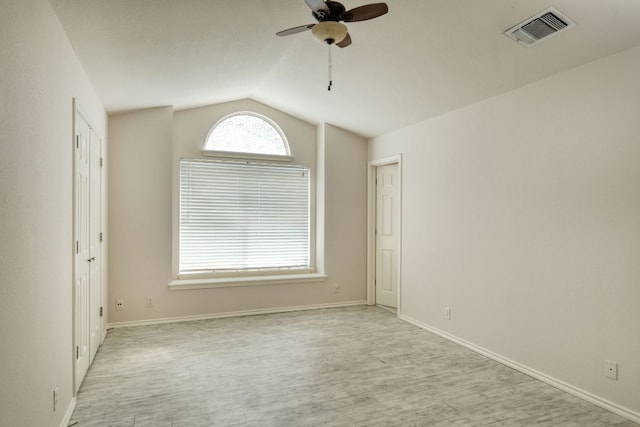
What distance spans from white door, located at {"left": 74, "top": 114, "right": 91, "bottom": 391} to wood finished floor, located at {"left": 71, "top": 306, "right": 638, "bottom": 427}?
0.26m

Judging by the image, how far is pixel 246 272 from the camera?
5.37 metres

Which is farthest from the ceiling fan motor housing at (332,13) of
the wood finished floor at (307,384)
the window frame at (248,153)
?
the window frame at (248,153)

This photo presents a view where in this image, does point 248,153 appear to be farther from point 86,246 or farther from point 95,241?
point 86,246

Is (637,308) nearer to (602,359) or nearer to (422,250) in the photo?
(602,359)

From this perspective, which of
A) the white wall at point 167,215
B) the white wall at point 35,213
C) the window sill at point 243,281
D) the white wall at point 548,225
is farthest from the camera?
the window sill at point 243,281

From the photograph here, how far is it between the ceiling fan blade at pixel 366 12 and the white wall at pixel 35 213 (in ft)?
5.55

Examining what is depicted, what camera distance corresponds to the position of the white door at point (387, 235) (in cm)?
549

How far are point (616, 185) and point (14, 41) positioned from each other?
11.9 ft

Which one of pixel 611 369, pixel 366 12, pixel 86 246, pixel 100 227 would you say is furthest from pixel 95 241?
pixel 611 369

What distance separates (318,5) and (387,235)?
12.5ft

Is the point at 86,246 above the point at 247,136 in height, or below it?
below

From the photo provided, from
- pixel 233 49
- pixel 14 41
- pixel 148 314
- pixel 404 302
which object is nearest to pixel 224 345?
pixel 148 314

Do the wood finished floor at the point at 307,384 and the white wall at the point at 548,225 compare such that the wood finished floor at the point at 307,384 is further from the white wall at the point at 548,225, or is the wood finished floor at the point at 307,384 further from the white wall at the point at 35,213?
the white wall at the point at 35,213

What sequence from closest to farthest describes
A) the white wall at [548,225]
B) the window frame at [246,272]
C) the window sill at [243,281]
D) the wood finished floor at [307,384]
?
the wood finished floor at [307,384]
the white wall at [548,225]
the window sill at [243,281]
the window frame at [246,272]
